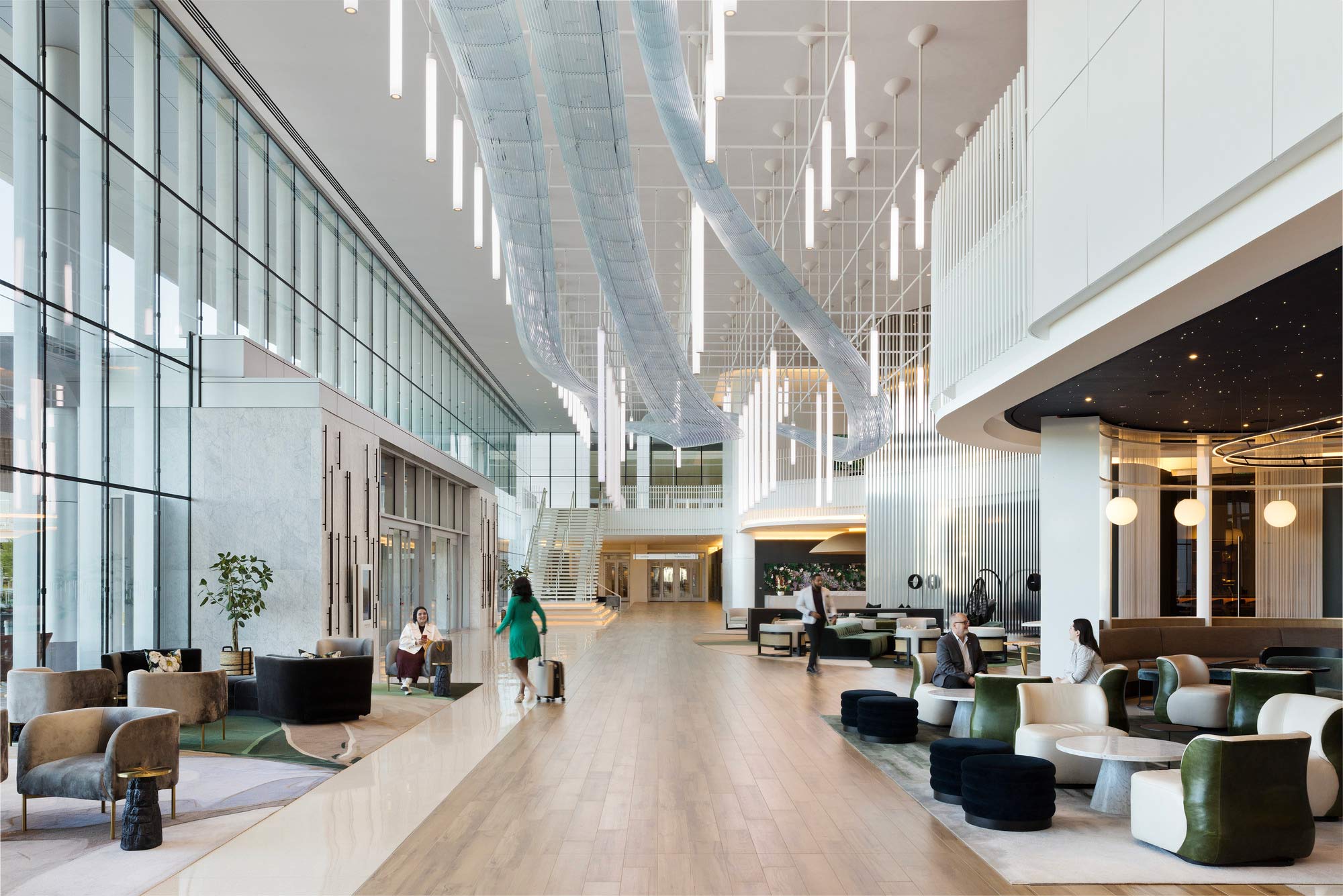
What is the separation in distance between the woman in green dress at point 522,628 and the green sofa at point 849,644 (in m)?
7.76

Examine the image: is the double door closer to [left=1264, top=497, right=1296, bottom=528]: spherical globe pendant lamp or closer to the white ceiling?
the white ceiling

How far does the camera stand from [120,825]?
652cm

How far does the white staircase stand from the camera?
34.1m

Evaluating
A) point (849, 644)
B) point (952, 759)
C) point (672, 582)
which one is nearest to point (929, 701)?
point (952, 759)

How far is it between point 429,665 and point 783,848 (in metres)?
9.00

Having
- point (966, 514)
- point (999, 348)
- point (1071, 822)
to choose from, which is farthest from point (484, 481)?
point (1071, 822)

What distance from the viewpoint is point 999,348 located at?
381 inches

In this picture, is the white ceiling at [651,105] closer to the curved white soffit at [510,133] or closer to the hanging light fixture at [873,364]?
the curved white soffit at [510,133]

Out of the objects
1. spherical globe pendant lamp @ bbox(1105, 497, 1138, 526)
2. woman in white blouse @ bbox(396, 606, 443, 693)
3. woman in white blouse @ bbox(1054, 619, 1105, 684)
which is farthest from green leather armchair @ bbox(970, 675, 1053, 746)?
woman in white blouse @ bbox(396, 606, 443, 693)

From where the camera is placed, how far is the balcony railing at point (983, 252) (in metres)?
9.01

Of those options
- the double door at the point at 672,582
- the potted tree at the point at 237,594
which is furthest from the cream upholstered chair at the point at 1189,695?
the double door at the point at 672,582

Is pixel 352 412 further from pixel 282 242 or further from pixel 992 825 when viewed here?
pixel 992 825

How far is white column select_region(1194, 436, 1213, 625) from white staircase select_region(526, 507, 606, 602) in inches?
861

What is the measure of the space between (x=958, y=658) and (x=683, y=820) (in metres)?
4.33
